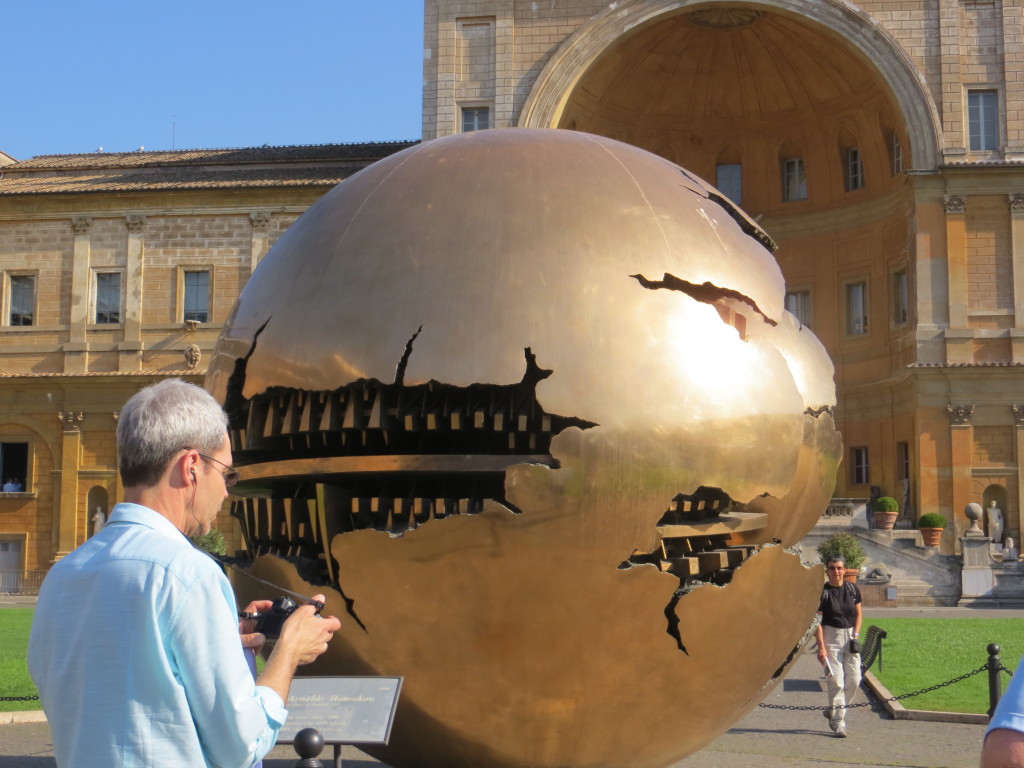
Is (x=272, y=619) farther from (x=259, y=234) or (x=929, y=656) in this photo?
(x=259, y=234)

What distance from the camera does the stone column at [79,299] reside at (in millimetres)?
34344

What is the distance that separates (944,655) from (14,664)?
10.2 meters

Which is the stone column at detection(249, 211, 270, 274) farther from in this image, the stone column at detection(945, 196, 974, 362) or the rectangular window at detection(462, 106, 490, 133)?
the stone column at detection(945, 196, 974, 362)

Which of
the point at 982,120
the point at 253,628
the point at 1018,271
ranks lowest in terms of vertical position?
the point at 253,628

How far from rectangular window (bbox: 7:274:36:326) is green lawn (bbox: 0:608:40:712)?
49.2 feet

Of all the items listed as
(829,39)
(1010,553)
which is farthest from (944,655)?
(829,39)

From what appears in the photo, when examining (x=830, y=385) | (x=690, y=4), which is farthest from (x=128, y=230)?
(x=830, y=385)

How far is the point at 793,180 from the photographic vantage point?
115ft

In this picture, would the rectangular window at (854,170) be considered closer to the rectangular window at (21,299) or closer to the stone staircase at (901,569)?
the stone staircase at (901,569)

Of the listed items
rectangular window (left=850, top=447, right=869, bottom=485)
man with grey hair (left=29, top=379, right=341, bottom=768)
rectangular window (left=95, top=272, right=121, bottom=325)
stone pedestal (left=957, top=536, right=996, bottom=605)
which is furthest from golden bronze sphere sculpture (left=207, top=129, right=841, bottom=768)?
rectangular window (left=95, top=272, right=121, bottom=325)

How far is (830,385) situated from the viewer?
5.12 meters

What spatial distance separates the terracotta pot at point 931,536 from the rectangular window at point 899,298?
6618 mm

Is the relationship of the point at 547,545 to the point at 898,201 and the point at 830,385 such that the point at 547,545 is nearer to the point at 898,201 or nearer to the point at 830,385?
the point at 830,385

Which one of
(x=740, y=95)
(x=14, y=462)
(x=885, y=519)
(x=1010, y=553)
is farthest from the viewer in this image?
(x=14, y=462)
